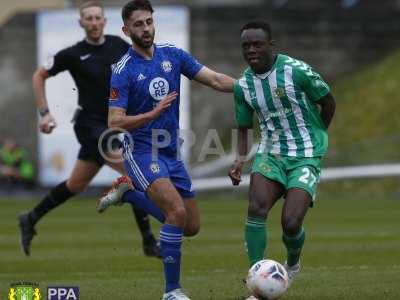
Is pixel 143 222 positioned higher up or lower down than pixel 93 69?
lower down

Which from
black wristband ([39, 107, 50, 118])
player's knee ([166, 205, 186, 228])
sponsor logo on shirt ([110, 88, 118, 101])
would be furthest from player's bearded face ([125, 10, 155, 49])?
black wristband ([39, 107, 50, 118])

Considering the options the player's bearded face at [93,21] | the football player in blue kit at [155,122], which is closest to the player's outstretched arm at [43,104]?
the player's bearded face at [93,21]

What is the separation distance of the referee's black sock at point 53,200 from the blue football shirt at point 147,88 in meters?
3.51

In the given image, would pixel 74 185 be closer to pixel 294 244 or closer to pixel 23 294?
pixel 294 244

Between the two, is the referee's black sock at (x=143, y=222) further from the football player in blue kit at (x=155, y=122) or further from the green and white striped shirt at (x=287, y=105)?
the green and white striped shirt at (x=287, y=105)

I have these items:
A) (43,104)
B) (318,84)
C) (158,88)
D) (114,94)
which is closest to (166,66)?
(158,88)

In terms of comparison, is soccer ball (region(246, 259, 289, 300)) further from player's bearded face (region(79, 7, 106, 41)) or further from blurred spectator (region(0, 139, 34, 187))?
blurred spectator (region(0, 139, 34, 187))

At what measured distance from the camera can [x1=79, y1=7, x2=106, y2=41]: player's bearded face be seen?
11891 mm

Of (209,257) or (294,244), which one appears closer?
(294,244)

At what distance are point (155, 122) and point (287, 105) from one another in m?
1.08

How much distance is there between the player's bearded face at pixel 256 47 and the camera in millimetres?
8977

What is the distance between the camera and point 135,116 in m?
8.83

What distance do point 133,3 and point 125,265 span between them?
11.4ft

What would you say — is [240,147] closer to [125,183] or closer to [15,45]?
[125,183]
